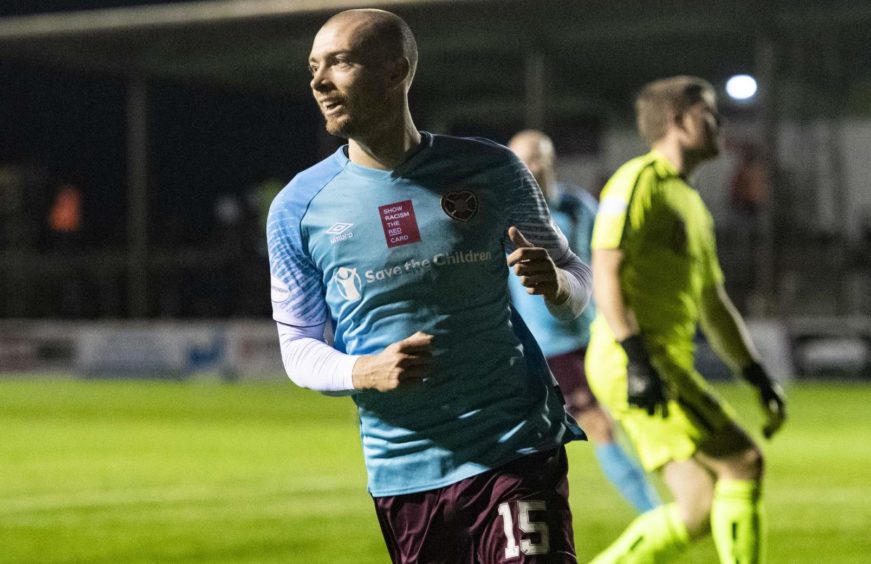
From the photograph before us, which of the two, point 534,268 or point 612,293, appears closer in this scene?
point 534,268

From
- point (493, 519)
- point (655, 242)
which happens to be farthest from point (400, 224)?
point (655, 242)

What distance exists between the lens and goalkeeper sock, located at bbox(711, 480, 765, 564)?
5.96 metres

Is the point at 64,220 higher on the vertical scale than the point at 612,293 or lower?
higher

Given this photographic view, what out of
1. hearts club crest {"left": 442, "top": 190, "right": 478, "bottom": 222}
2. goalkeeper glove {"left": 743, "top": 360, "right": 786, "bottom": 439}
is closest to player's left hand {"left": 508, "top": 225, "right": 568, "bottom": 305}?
hearts club crest {"left": 442, "top": 190, "right": 478, "bottom": 222}

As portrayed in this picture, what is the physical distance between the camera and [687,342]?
6379 millimetres

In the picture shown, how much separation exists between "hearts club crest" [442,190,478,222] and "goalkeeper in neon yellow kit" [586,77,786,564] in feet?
6.84

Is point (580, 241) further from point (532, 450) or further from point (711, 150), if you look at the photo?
point (532, 450)

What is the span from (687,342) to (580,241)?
328cm

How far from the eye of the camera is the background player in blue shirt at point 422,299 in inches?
156

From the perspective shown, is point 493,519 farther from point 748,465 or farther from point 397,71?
point 748,465

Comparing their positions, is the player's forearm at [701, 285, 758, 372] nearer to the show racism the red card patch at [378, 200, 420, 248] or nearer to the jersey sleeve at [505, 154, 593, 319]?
the jersey sleeve at [505, 154, 593, 319]

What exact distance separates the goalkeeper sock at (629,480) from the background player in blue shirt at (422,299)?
15.4 feet

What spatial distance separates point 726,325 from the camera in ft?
21.4

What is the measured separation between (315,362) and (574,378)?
561 centimetres
